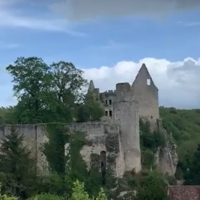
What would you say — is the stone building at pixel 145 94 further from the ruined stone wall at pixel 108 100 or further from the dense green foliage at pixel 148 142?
the ruined stone wall at pixel 108 100

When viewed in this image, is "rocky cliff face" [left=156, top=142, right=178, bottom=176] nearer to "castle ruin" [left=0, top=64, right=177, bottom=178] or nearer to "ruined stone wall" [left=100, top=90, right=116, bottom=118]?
"ruined stone wall" [left=100, top=90, right=116, bottom=118]

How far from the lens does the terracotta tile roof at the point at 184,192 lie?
57094mm

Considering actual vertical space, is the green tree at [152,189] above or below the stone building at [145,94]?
below

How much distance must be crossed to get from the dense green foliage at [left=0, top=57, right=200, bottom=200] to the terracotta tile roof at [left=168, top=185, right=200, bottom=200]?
3.00ft

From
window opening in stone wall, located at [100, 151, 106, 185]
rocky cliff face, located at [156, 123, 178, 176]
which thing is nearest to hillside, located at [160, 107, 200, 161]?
rocky cliff face, located at [156, 123, 178, 176]

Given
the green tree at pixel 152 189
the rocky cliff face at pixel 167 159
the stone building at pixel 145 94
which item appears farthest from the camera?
the stone building at pixel 145 94

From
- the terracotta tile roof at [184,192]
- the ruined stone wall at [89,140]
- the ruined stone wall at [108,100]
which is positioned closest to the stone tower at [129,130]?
the ruined stone wall at [89,140]

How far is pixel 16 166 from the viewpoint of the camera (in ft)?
181

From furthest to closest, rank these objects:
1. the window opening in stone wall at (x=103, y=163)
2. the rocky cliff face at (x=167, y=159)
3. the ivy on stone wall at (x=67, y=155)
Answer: the rocky cliff face at (x=167, y=159) → the window opening in stone wall at (x=103, y=163) → the ivy on stone wall at (x=67, y=155)

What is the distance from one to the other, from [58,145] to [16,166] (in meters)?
3.90

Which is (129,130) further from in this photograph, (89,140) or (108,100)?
(108,100)

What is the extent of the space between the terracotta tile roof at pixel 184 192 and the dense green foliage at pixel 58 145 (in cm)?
91

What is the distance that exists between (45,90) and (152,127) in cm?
983

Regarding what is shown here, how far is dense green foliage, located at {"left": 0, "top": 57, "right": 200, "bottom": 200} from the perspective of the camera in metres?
54.6
